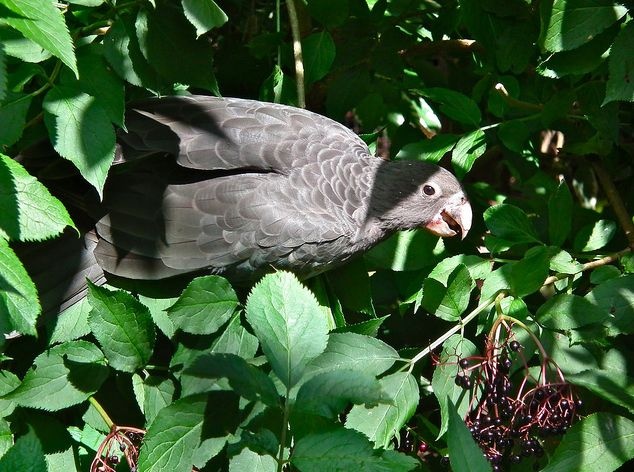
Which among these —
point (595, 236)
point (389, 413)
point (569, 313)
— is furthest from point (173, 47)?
point (595, 236)

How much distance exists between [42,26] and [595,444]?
125 cm

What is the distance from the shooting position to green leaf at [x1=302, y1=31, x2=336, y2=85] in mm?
2057

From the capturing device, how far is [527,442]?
1.58 m

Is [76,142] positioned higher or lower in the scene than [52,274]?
higher

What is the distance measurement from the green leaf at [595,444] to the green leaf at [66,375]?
0.91 m

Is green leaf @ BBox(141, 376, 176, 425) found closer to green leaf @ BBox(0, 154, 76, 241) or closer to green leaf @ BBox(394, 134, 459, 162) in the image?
green leaf @ BBox(0, 154, 76, 241)

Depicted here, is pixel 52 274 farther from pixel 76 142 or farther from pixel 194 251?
pixel 76 142

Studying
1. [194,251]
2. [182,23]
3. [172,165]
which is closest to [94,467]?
[194,251]

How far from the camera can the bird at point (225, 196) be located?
1.91 m

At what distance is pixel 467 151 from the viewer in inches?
81.0

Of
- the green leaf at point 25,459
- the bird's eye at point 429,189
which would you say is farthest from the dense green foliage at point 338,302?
the bird's eye at point 429,189

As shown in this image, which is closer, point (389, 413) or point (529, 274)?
point (389, 413)

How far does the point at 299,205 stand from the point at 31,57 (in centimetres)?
72

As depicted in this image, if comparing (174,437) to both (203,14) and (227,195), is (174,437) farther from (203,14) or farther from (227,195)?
(203,14)
